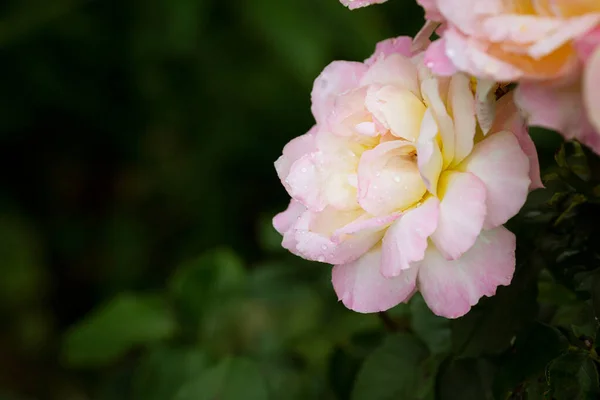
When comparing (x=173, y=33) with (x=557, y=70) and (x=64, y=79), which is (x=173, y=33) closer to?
(x=64, y=79)

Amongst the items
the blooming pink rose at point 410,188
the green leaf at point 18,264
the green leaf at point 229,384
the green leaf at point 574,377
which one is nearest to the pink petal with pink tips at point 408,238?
the blooming pink rose at point 410,188


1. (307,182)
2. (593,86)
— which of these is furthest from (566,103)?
(307,182)

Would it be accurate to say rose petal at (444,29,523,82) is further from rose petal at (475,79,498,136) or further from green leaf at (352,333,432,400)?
green leaf at (352,333,432,400)

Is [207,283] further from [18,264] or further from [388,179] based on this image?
[18,264]

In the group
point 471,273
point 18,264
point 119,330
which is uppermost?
point 471,273

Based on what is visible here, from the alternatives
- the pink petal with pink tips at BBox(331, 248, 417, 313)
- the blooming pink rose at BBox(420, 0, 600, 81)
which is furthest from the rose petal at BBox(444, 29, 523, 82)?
the pink petal with pink tips at BBox(331, 248, 417, 313)

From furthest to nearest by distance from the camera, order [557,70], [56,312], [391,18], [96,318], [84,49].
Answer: [56,312]
[84,49]
[391,18]
[96,318]
[557,70]

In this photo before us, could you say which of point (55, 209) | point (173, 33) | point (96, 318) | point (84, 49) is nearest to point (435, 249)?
point (96, 318)
